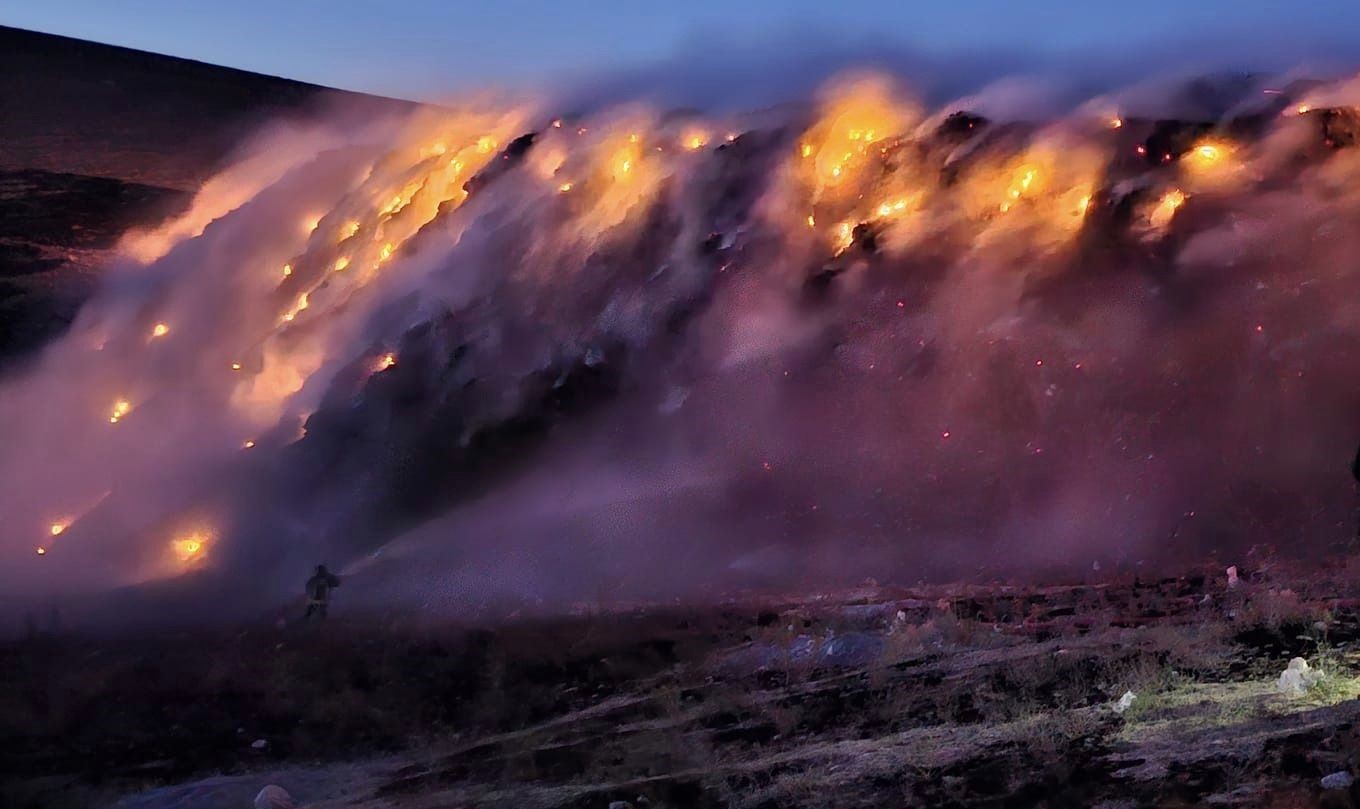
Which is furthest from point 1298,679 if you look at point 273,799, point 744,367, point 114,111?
point 114,111

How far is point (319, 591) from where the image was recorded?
8305 mm

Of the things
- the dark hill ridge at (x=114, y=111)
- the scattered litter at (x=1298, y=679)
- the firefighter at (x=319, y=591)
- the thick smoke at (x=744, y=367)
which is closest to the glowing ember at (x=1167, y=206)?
the thick smoke at (x=744, y=367)

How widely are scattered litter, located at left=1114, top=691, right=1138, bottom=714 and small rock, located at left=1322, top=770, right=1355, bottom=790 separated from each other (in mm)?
1021

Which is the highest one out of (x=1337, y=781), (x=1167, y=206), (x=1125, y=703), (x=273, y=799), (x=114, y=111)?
(x=114, y=111)

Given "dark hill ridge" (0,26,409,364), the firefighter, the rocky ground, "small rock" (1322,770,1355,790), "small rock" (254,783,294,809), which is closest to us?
"small rock" (1322,770,1355,790)

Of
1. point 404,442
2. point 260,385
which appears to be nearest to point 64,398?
point 260,385

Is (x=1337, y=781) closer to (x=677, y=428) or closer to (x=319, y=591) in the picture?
(x=319, y=591)

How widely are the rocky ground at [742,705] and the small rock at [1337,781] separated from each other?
3 centimetres

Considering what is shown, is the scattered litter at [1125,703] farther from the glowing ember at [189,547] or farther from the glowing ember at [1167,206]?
the glowing ember at [189,547]

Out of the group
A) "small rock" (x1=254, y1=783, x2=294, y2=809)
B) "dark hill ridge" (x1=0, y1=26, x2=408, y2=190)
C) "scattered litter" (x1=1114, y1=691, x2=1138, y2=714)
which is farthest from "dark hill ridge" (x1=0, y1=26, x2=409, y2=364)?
"scattered litter" (x1=1114, y1=691, x2=1138, y2=714)

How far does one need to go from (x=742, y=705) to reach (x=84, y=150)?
51.5ft

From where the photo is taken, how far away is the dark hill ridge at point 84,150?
14.7m

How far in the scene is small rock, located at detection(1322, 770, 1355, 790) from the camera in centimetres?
348

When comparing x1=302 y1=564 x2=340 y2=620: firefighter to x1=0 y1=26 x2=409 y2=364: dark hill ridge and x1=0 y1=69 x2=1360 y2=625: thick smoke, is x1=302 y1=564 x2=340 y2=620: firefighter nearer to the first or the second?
x1=0 y1=69 x2=1360 y2=625: thick smoke
